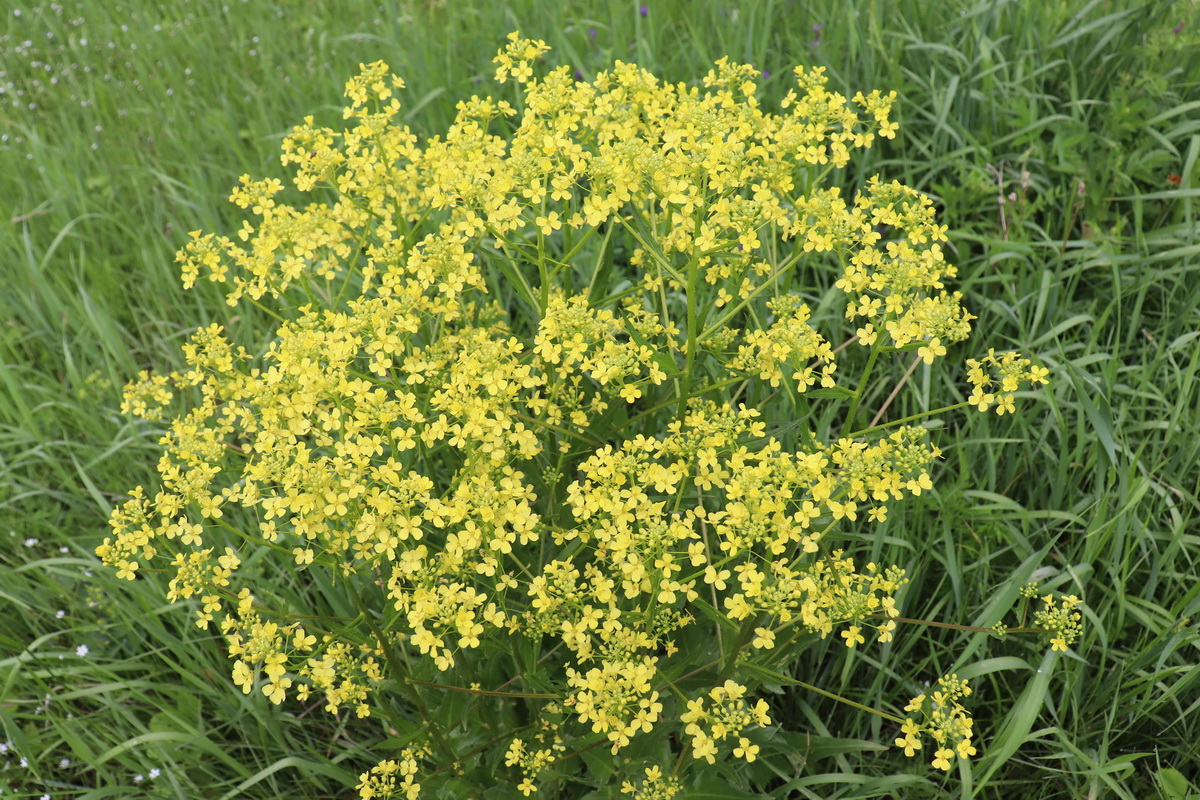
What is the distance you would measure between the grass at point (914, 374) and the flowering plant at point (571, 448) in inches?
29.2

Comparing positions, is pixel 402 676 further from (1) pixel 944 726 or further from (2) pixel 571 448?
(1) pixel 944 726

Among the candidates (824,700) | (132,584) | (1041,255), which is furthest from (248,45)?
(824,700)

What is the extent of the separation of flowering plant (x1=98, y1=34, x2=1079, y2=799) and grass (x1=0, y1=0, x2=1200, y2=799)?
0.74m

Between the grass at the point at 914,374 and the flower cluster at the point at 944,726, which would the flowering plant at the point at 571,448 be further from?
the grass at the point at 914,374

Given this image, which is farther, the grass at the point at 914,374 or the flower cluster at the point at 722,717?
the grass at the point at 914,374

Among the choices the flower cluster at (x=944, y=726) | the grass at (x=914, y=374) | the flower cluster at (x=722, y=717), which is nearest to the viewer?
the flower cluster at (x=722, y=717)

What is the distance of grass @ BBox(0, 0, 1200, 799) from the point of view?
3.33 meters

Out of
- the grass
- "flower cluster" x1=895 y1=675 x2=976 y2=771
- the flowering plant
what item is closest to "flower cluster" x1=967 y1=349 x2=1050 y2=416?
the flowering plant

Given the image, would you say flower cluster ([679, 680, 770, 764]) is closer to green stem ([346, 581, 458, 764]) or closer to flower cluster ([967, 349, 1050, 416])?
green stem ([346, 581, 458, 764])

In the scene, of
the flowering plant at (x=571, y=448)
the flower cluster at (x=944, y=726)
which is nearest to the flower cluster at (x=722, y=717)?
the flowering plant at (x=571, y=448)

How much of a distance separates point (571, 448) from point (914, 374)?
1.80 m

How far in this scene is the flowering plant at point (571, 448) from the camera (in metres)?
2.33

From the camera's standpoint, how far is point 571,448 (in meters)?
2.98

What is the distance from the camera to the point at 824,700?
11.7 ft
